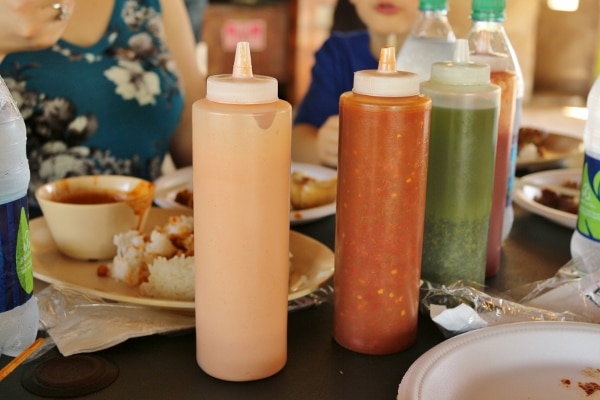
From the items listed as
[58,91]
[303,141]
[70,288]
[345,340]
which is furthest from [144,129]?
[345,340]

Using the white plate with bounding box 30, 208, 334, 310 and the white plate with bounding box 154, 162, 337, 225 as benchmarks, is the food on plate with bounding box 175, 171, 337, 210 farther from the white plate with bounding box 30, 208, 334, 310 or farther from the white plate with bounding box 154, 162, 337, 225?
the white plate with bounding box 30, 208, 334, 310

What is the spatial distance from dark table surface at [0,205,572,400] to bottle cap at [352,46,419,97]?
0.28 metres

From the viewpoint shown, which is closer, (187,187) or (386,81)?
(386,81)

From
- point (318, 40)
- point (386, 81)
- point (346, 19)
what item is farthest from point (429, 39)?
point (318, 40)

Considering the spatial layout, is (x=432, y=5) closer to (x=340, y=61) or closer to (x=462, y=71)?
(x=462, y=71)

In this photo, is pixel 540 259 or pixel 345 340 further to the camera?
pixel 540 259

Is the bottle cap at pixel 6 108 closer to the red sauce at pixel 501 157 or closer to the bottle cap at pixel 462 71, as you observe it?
the bottle cap at pixel 462 71

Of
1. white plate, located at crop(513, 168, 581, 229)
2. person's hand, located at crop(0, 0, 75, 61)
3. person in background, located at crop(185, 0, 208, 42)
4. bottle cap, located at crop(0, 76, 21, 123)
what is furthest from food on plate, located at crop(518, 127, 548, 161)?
person in background, located at crop(185, 0, 208, 42)

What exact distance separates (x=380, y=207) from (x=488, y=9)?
16.2 inches

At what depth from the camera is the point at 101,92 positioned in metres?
1.57

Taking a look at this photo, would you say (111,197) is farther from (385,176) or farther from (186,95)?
(186,95)

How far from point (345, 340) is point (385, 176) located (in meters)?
0.19

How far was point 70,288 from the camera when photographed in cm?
87

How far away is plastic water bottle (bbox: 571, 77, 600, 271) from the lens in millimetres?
898
